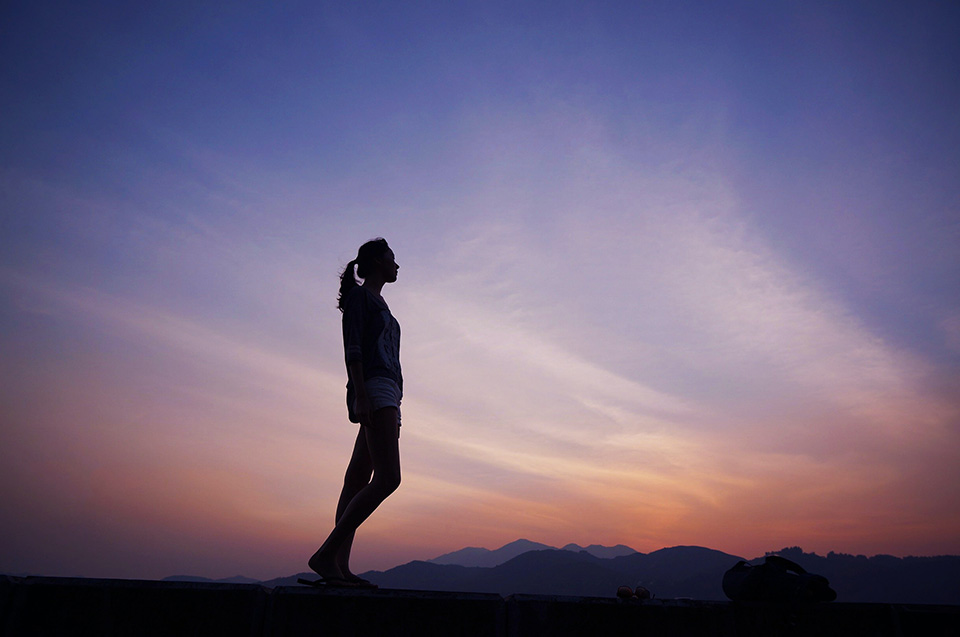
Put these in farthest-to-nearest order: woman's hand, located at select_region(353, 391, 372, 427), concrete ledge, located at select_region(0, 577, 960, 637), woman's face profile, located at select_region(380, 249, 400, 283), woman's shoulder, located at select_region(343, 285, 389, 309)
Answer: woman's face profile, located at select_region(380, 249, 400, 283) < woman's shoulder, located at select_region(343, 285, 389, 309) < woman's hand, located at select_region(353, 391, 372, 427) < concrete ledge, located at select_region(0, 577, 960, 637)

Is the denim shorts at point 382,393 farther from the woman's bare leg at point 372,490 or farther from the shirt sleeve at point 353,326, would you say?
the shirt sleeve at point 353,326

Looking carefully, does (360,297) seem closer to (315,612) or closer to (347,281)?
(347,281)

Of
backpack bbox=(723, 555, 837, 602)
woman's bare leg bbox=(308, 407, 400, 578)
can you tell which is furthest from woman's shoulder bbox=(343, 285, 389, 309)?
backpack bbox=(723, 555, 837, 602)

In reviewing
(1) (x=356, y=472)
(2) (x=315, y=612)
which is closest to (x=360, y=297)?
(1) (x=356, y=472)

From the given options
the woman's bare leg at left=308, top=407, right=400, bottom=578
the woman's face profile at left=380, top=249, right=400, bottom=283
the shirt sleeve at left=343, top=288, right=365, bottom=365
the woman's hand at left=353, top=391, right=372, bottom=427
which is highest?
the woman's face profile at left=380, top=249, right=400, bottom=283

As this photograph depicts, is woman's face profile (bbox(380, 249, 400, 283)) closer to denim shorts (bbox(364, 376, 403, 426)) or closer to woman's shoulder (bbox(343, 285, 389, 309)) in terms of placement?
woman's shoulder (bbox(343, 285, 389, 309))

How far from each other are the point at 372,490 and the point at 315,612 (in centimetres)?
94

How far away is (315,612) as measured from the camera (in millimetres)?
3285

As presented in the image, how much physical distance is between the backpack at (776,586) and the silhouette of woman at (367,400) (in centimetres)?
280

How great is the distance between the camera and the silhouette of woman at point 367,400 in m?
4.05

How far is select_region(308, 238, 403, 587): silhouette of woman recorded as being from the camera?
405 cm

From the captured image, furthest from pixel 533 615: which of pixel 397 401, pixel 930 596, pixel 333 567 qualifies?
pixel 930 596

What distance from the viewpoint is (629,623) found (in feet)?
11.8

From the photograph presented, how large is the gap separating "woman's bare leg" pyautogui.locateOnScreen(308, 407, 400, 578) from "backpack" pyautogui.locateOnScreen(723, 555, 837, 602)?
2.77 meters
